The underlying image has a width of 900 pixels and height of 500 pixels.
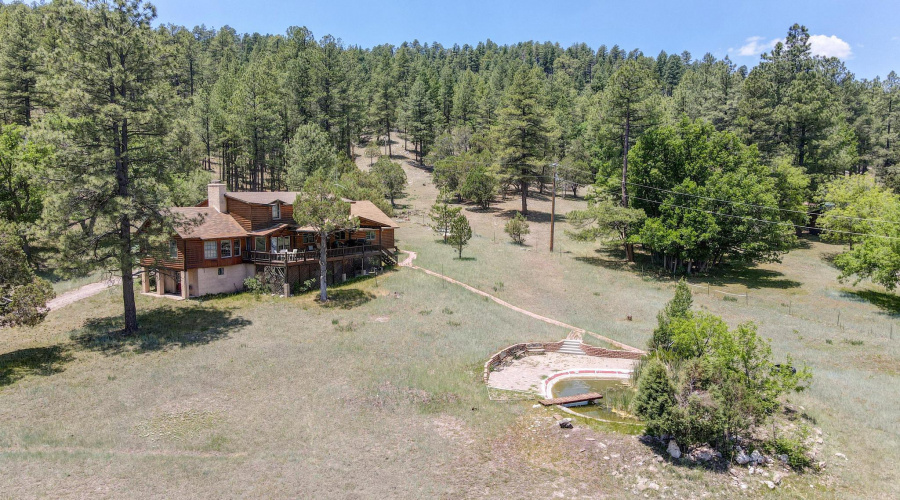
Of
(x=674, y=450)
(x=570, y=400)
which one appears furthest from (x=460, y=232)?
(x=674, y=450)

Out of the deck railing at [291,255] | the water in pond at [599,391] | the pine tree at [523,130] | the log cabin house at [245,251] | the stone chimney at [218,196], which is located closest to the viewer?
the water in pond at [599,391]

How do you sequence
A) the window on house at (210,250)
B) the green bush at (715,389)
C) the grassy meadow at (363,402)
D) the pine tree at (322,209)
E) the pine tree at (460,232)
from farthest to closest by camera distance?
the pine tree at (460,232) → the window on house at (210,250) → the pine tree at (322,209) → the green bush at (715,389) → the grassy meadow at (363,402)

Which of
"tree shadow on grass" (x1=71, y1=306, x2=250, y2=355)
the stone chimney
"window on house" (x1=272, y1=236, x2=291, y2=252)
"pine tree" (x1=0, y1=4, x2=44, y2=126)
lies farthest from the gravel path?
"pine tree" (x1=0, y1=4, x2=44, y2=126)

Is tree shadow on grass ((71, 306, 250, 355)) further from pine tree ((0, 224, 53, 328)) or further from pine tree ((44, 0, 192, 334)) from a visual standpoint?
pine tree ((0, 224, 53, 328))

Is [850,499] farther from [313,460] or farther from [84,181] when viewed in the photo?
[84,181]

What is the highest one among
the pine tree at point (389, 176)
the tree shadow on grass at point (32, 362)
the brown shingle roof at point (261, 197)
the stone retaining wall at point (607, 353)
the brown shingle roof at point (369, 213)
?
the pine tree at point (389, 176)

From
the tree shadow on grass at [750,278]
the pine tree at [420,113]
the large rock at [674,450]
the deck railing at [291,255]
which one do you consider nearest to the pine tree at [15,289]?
the deck railing at [291,255]

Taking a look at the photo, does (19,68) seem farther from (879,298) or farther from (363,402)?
(879,298)

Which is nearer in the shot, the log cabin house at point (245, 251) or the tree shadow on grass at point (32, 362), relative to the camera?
the tree shadow on grass at point (32, 362)

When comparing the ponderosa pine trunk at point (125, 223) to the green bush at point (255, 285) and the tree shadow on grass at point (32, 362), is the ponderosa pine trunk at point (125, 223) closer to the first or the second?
the tree shadow on grass at point (32, 362)
